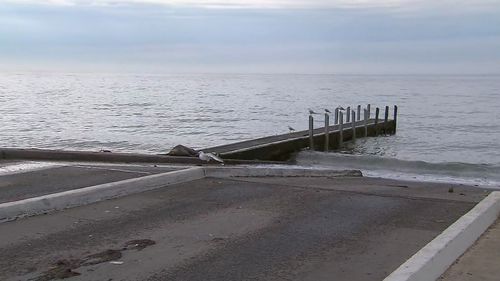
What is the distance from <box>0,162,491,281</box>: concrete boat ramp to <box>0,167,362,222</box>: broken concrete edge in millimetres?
15

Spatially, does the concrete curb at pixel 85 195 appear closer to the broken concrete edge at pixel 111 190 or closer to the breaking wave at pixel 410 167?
the broken concrete edge at pixel 111 190

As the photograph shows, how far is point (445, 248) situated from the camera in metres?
5.09

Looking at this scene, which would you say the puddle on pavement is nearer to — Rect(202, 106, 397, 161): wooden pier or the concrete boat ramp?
the concrete boat ramp

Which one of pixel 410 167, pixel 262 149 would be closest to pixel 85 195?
pixel 262 149

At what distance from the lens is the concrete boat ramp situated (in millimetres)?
5000

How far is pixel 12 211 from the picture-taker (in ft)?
21.5

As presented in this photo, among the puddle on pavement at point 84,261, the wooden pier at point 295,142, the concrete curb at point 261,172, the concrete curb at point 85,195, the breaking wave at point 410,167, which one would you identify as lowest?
the breaking wave at point 410,167

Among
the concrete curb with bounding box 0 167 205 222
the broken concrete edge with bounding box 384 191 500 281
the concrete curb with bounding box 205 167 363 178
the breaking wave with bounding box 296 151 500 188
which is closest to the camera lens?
the broken concrete edge with bounding box 384 191 500 281

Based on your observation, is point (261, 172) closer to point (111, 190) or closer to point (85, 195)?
point (111, 190)

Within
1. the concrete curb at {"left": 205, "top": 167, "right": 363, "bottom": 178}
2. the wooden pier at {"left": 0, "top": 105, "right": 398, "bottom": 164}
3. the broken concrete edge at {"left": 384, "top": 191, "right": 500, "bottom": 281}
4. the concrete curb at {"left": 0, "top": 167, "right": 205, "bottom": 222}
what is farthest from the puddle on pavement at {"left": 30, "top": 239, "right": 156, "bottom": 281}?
the wooden pier at {"left": 0, "top": 105, "right": 398, "bottom": 164}

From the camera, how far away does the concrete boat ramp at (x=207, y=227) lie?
5000 mm

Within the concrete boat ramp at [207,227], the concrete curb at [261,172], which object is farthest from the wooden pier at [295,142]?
the concrete boat ramp at [207,227]

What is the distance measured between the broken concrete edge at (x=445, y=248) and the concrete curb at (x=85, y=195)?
421cm

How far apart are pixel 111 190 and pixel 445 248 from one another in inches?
177
